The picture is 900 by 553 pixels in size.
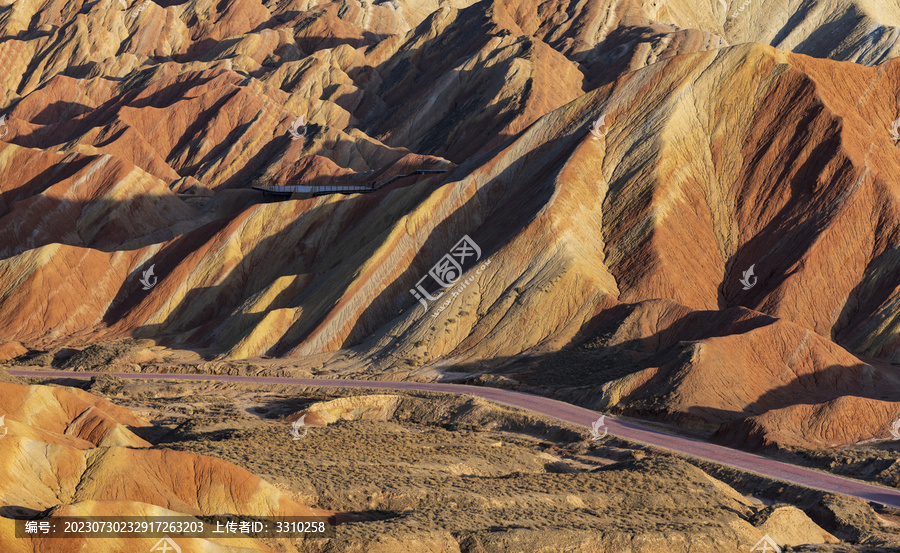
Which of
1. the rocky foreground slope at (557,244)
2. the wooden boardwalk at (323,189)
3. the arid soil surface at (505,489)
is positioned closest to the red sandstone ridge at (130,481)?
the arid soil surface at (505,489)

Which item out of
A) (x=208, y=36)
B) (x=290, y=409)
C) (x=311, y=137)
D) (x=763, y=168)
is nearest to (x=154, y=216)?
(x=311, y=137)

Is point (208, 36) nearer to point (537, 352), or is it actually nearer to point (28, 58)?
point (28, 58)

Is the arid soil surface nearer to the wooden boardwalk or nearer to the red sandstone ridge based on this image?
the red sandstone ridge

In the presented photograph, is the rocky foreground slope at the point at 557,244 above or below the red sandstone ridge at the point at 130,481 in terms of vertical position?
above

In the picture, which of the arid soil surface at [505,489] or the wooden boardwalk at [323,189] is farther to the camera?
the wooden boardwalk at [323,189]

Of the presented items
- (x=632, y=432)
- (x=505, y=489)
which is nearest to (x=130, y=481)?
(x=505, y=489)

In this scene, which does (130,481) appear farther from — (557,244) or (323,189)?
(323,189)

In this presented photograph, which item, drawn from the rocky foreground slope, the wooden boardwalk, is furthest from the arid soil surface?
the wooden boardwalk

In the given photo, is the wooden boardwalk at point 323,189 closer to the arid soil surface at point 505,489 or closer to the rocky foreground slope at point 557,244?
the rocky foreground slope at point 557,244
